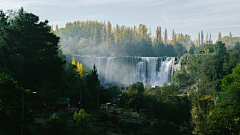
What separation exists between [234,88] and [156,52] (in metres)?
92.5

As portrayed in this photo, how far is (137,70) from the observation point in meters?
89.6

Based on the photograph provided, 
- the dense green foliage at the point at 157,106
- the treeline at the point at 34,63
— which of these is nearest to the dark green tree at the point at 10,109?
the treeline at the point at 34,63

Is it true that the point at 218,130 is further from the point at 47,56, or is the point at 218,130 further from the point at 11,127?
the point at 47,56

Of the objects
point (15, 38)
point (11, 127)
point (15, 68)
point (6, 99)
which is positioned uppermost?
point (15, 38)

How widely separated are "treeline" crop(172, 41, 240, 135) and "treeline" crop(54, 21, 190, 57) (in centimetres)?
4100

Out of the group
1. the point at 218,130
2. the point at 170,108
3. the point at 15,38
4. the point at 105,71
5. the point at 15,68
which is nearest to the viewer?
the point at 218,130

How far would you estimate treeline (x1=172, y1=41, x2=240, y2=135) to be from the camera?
21.8 metres

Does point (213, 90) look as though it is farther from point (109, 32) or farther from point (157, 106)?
point (109, 32)

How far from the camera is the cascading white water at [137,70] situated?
268 ft

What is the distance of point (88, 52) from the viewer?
4938 inches

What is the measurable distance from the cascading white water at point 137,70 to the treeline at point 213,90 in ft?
21.8

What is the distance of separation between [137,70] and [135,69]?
1.18 m

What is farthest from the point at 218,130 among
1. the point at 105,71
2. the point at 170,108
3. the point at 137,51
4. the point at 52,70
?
the point at 137,51

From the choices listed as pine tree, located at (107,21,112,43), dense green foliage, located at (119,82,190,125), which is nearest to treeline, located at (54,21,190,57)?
pine tree, located at (107,21,112,43)
